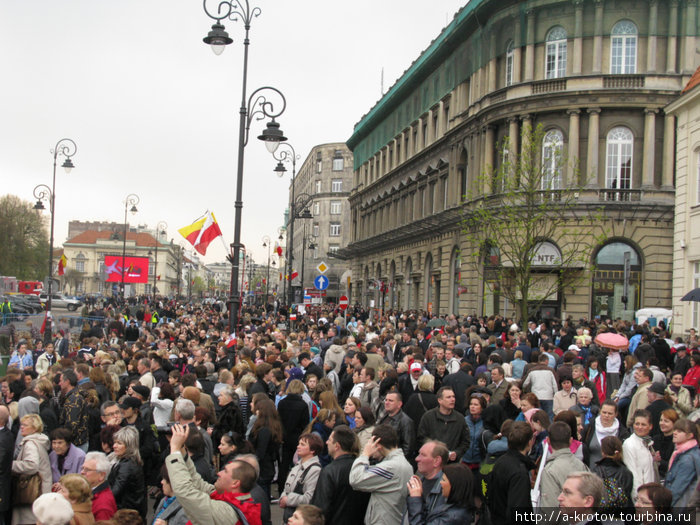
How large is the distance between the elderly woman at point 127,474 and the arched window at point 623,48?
32.2 meters

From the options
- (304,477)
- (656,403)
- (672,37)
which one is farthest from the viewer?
(672,37)

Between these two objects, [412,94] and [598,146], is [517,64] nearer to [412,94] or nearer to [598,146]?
[598,146]

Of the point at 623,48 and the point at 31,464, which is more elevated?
the point at 623,48

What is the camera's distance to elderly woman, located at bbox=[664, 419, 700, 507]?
6902mm

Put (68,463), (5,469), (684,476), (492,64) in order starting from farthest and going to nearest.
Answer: (492,64), (68,463), (5,469), (684,476)

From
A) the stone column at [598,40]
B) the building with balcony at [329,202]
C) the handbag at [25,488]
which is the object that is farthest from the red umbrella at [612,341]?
the building with balcony at [329,202]

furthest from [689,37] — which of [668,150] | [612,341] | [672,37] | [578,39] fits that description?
[612,341]

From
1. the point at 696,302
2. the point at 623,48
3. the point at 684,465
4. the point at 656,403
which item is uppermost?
the point at 623,48

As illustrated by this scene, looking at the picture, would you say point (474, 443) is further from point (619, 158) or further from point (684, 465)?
point (619, 158)

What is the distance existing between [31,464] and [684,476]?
6.21m

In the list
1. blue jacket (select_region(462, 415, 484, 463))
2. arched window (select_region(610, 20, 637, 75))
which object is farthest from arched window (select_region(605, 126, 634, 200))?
blue jacket (select_region(462, 415, 484, 463))

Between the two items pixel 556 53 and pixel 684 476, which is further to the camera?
pixel 556 53

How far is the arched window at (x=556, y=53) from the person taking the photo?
35.5m

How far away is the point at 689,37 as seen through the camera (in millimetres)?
33719
